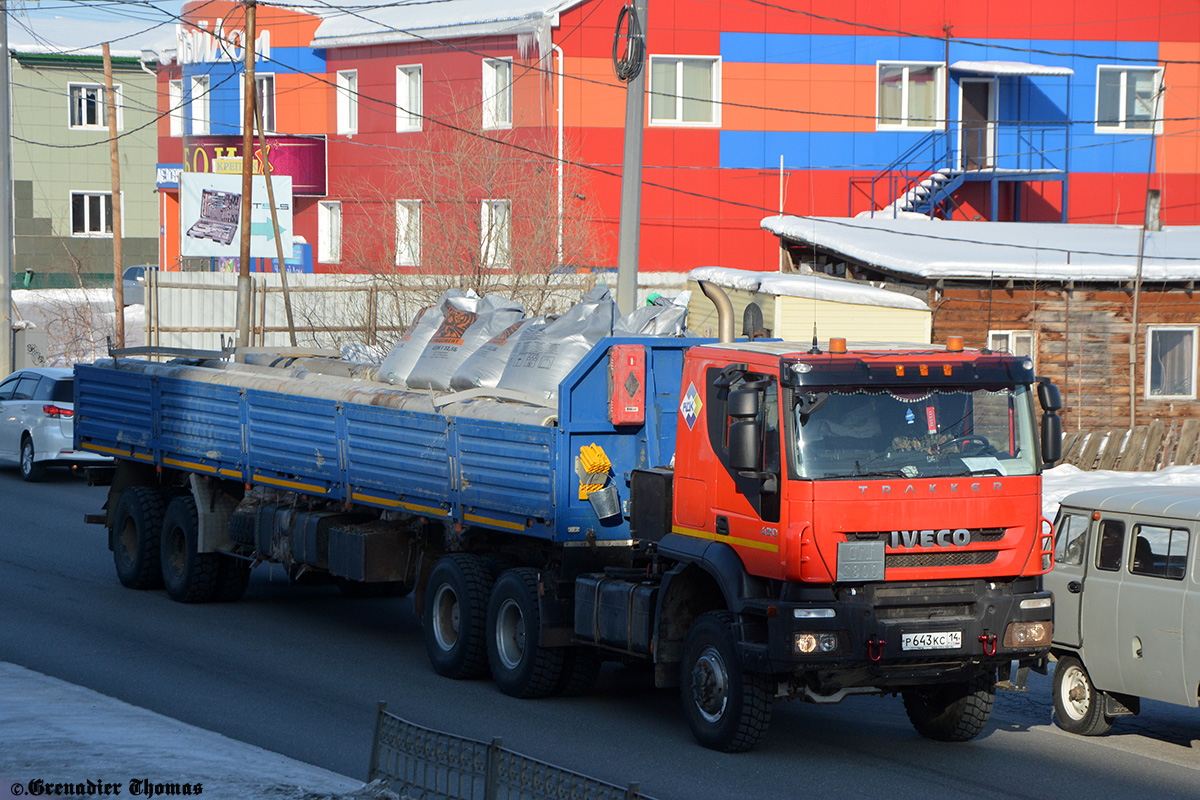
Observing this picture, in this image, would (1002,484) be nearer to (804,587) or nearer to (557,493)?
(804,587)

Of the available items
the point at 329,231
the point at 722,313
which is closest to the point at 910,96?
the point at 329,231

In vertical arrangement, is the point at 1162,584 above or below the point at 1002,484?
below

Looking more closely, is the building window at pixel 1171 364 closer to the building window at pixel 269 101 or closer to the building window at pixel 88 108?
the building window at pixel 269 101

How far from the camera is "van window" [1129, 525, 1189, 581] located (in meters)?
9.18

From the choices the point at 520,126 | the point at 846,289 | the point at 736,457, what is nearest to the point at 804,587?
the point at 736,457

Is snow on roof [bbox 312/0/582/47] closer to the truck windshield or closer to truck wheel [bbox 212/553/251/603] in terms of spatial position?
truck wheel [bbox 212/553/251/603]

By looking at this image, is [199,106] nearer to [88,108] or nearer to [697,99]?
[697,99]

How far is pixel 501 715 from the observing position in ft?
32.8

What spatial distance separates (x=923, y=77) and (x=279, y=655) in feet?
91.2

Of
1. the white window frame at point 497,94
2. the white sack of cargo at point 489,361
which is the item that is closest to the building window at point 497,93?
the white window frame at point 497,94

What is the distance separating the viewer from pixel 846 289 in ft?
80.9

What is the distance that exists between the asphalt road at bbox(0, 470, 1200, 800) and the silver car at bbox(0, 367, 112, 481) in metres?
9.09

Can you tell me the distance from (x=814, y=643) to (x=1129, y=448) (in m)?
18.4

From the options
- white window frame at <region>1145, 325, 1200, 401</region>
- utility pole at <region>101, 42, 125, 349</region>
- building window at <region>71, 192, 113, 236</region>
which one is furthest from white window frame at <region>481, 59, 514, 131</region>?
building window at <region>71, 192, 113, 236</region>
